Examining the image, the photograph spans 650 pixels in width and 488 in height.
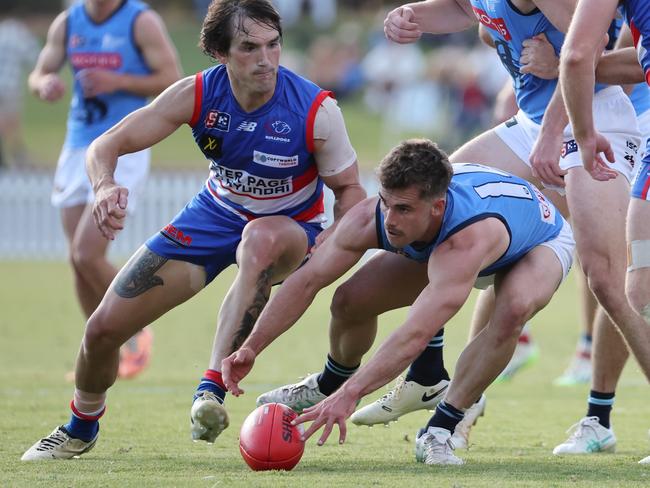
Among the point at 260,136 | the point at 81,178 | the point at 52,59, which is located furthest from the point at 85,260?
the point at 260,136

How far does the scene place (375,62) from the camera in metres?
30.8

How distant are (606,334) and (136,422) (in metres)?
2.86

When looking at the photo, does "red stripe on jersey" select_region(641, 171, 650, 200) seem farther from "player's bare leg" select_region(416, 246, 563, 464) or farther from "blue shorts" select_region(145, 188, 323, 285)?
"blue shorts" select_region(145, 188, 323, 285)

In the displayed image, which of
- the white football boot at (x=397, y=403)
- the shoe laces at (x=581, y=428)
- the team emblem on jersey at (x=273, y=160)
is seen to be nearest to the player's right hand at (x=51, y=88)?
the team emblem on jersey at (x=273, y=160)

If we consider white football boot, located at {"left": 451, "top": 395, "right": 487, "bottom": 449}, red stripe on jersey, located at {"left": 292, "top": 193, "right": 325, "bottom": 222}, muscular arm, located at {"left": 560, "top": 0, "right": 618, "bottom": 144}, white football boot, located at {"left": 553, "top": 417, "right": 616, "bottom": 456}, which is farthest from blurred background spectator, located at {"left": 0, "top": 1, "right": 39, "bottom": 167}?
muscular arm, located at {"left": 560, "top": 0, "right": 618, "bottom": 144}

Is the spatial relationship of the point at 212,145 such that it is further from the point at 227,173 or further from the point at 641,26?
the point at 641,26

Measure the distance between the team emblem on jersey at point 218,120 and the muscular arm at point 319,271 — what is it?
2.88 ft

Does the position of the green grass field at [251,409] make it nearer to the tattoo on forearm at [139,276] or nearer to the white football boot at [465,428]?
the white football boot at [465,428]

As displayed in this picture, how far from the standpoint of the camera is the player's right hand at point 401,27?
7051 mm

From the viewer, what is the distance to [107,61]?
9.56 metres

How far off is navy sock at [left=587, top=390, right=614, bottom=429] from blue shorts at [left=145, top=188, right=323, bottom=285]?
1757 mm

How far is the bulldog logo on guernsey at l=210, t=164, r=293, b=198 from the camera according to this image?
6508mm

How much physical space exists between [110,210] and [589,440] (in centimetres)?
276

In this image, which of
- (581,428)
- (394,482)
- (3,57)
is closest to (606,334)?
(581,428)
